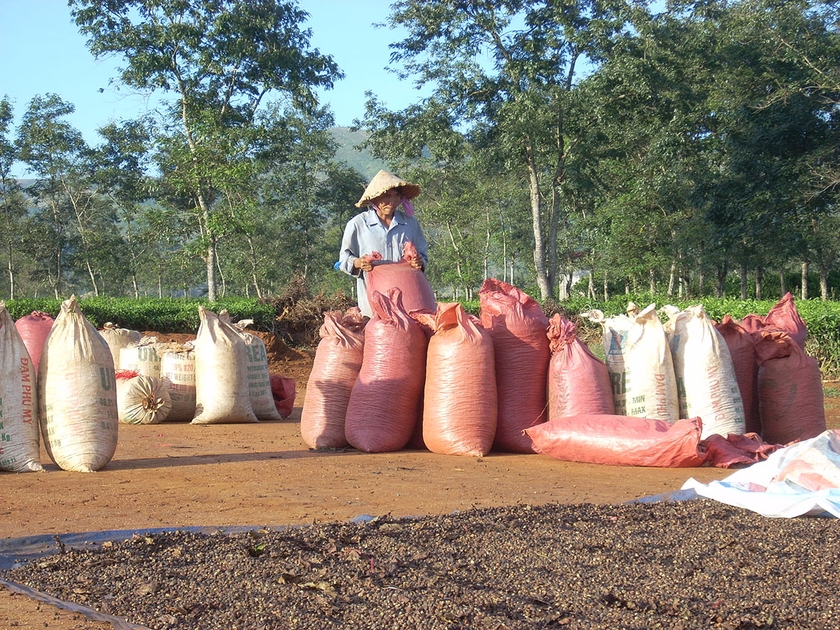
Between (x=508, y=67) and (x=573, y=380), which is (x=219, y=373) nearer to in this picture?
(x=573, y=380)

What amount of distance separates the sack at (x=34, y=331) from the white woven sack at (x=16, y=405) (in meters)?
2.92

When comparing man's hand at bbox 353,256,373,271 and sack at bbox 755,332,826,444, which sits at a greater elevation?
man's hand at bbox 353,256,373,271

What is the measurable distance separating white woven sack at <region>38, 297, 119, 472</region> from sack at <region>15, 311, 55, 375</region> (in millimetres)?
2953

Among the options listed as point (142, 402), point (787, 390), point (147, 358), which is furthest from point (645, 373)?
point (147, 358)

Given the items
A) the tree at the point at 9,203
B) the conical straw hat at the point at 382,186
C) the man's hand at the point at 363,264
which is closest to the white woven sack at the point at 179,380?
the man's hand at the point at 363,264

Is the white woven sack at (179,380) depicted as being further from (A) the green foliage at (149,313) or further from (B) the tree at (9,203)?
(B) the tree at (9,203)

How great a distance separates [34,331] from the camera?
25.6 feet

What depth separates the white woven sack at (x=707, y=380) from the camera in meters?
5.60

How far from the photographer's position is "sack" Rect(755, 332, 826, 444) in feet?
19.5

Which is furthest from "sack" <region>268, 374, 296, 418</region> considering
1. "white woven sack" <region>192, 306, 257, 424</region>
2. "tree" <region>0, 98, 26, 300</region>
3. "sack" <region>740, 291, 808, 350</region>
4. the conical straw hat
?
"tree" <region>0, 98, 26, 300</region>

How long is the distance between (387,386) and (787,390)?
111 inches

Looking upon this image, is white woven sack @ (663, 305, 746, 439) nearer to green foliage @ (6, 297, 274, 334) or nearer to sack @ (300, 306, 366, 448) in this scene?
sack @ (300, 306, 366, 448)

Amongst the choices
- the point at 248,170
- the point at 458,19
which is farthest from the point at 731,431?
the point at 458,19

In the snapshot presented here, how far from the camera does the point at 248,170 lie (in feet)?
53.5
